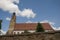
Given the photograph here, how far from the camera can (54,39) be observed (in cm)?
896

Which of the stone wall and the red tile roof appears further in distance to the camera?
the red tile roof

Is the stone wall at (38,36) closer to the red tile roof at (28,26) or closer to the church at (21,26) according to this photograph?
the church at (21,26)

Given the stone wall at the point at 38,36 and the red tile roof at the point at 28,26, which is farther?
the red tile roof at the point at 28,26

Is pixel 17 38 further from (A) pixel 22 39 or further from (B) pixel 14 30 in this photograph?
(B) pixel 14 30

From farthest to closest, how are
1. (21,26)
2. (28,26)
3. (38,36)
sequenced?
1. (21,26)
2. (28,26)
3. (38,36)

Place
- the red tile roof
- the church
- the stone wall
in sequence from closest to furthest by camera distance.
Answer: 1. the stone wall
2. the church
3. the red tile roof

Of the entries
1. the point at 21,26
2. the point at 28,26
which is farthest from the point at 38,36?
the point at 21,26

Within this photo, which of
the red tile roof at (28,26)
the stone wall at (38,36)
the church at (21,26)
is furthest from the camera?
the red tile roof at (28,26)

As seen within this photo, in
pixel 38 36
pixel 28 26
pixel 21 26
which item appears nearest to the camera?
pixel 38 36

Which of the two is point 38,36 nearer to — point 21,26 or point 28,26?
point 28,26

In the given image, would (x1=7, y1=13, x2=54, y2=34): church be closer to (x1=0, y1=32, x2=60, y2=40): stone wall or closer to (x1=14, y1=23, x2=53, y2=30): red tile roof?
(x1=14, y1=23, x2=53, y2=30): red tile roof

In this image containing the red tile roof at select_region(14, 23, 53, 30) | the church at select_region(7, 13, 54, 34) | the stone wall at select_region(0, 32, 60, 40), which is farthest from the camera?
the red tile roof at select_region(14, 23, 53, 30)

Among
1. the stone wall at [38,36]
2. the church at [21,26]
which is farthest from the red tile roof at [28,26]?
the stone wall at [38,36]

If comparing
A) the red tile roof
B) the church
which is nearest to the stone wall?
the church
